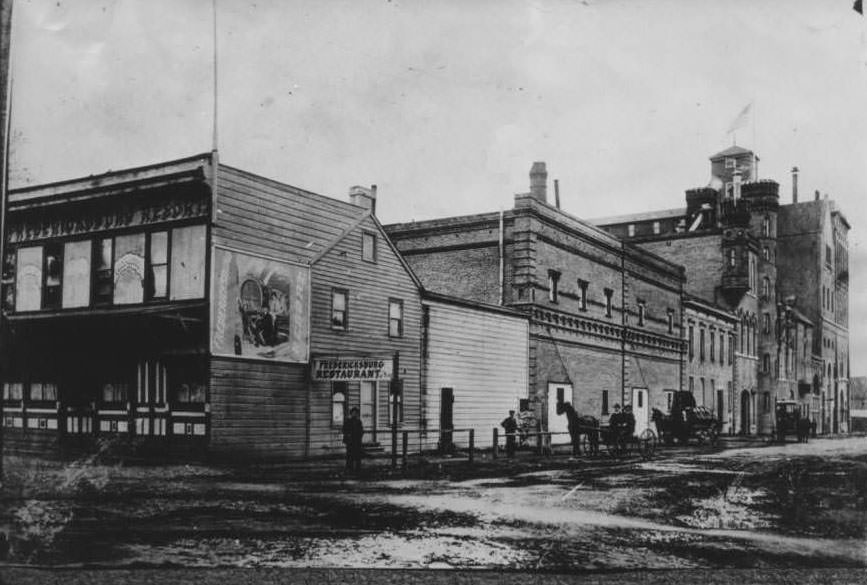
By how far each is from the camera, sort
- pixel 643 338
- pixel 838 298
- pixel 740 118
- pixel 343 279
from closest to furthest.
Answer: pixel 740 118 → pixel 343 279 → pixel 643 338 → pixel 838 298

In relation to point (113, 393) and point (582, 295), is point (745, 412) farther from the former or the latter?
point (113, 393)

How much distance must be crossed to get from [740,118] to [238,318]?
11640 millimetres

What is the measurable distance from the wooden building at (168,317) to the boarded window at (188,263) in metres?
0.03

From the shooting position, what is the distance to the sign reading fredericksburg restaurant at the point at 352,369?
66.1 ft

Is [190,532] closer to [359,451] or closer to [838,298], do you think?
[359,451]

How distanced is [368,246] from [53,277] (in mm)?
9028

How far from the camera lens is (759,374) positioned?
199 ft

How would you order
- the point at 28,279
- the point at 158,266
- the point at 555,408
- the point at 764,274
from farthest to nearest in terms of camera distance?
the point at 764,274 < the point at 555,408 < the point at 158,266 < the point at 28,279

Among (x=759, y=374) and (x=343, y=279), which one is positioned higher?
(x=343, y=279)

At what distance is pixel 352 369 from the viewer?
2097cm

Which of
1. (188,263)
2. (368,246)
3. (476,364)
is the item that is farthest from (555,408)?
(188,263)

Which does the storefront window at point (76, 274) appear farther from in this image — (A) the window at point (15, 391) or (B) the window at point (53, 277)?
(A) the window at point (15, 391)

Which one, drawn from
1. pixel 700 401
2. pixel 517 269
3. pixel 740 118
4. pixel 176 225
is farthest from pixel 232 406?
pixel 700 401

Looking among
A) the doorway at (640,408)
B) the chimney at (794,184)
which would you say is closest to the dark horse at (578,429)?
the doorway at (640,408)
